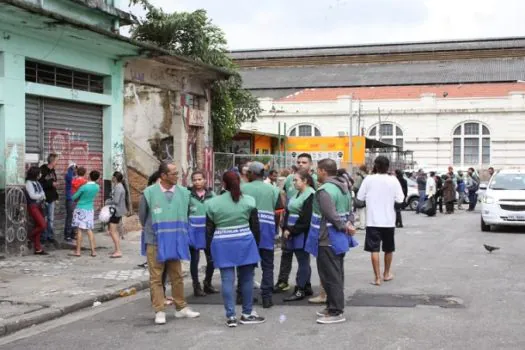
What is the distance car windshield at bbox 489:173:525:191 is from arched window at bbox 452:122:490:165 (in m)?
33.4

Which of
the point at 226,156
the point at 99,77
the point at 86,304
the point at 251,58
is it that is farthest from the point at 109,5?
the point at 251,58

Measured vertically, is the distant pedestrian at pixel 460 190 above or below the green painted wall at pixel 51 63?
below

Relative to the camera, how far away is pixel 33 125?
1254 centimetres

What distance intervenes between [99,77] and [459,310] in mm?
9722

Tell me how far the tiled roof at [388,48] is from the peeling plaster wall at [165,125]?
41.9 m

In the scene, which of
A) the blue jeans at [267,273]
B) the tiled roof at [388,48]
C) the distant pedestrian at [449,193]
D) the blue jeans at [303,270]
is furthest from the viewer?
the tiled roof at [388,48]

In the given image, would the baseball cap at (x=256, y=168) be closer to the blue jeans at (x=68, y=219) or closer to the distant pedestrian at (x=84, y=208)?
the distant pedestrian at (x=84, y=208)

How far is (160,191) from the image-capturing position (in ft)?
23.7

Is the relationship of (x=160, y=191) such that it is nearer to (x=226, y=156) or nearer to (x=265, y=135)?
(x=226, y=156)

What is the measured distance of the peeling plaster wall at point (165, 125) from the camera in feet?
57.8

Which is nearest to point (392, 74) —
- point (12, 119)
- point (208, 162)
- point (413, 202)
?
point (413, 202)

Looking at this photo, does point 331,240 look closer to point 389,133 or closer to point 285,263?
point 285,263

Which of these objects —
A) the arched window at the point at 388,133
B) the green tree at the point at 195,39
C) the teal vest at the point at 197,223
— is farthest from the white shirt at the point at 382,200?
the arched window at the point at 388,133

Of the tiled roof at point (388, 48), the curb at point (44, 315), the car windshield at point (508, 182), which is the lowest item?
the curb at point (44, 315)
